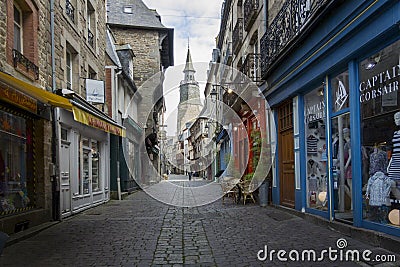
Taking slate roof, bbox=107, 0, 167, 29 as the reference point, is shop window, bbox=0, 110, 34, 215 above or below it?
below

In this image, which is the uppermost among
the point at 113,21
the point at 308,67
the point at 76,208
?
the point at 113,21

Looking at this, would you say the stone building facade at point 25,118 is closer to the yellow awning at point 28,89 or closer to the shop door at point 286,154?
the yellow awning at point 28,89

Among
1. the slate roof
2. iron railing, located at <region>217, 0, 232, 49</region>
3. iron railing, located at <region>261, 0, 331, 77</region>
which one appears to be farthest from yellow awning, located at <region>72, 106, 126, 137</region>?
the slate roof

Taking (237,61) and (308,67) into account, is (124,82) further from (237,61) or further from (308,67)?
(308,67)

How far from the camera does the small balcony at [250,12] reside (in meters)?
13.2

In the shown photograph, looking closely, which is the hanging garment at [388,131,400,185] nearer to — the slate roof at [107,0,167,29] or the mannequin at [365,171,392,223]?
the mannequin at [365,171,392,223]

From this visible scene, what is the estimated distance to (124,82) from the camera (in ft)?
63.8

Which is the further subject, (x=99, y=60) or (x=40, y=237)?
(x=99, y=60)

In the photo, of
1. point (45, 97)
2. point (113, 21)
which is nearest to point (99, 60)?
point (45, 97)

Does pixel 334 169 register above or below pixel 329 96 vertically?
below

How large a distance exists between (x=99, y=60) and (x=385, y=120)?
38.0 ft

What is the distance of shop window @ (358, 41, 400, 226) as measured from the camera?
5.41 m

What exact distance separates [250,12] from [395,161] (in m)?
9.68

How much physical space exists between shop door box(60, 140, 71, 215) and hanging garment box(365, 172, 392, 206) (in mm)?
7064
